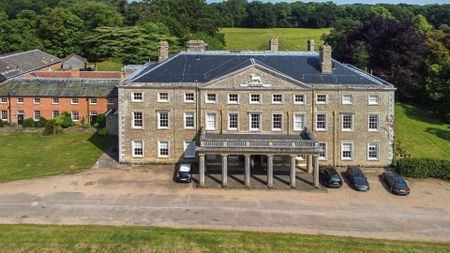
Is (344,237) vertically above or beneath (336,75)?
beneath

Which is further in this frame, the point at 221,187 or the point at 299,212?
the point at 221,187

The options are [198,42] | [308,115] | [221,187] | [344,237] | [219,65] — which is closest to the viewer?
[344,237]

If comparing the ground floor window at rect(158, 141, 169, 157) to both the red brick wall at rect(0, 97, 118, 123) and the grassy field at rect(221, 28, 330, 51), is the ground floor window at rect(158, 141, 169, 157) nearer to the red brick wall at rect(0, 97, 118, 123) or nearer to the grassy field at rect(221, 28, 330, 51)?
the red brick wall at rect(0, 97, 118, 123)

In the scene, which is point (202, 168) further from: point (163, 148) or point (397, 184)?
point (397, 184)

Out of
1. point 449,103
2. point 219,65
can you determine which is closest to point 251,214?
point 219,65

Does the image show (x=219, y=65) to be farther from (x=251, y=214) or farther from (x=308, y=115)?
(x=251, y=214)

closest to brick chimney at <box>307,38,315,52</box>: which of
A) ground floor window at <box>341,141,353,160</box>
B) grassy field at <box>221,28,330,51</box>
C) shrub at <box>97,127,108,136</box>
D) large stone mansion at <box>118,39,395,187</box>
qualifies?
large stone mansion at <box>118,39,395,187</box>

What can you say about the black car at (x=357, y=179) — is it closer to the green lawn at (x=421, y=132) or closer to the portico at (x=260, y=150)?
the portico at (x=260, y=150)

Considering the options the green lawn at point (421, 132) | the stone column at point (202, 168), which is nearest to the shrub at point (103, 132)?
the stone column at point (202, 168)
